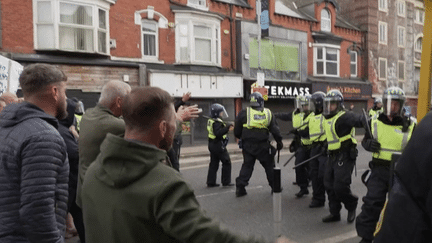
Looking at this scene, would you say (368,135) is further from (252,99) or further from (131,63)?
(131,63)

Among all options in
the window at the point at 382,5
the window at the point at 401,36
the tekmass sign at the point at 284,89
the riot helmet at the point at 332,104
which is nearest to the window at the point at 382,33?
the window at the point at 382,5

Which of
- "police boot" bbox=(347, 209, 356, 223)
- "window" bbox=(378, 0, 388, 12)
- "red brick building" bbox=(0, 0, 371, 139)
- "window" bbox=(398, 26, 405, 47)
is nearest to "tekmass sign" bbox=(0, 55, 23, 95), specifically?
"police boot" bbox=(347, 209, 356, 223)

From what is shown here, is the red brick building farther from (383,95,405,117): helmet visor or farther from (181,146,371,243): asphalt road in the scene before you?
(383,95,405,117): helmet visor

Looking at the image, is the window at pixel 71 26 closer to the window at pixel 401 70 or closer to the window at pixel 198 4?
the window at pixel 198 4

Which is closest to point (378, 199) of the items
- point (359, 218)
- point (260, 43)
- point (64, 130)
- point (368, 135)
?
point (359, 218)

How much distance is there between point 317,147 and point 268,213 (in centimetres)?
157

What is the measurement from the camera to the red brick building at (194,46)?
46.2 feet

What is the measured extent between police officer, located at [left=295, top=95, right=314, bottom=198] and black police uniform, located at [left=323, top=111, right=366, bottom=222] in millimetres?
1605

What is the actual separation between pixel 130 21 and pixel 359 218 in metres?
13.9

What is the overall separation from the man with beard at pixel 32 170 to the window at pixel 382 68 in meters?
27.1

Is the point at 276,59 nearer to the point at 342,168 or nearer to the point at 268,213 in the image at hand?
the point at 268,213

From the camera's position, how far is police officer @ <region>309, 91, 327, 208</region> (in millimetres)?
6711

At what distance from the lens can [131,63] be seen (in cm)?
1600

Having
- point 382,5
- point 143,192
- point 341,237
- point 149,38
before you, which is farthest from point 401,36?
point 143,192
